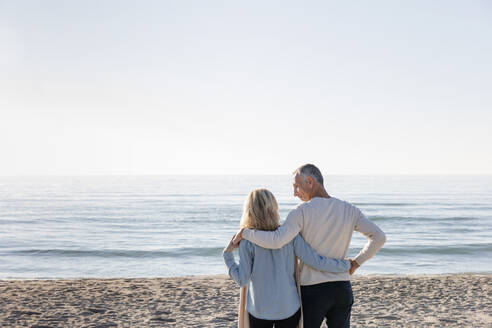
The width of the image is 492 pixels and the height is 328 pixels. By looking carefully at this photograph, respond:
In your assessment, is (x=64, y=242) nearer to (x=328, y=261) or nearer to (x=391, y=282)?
(x=391, y=282)

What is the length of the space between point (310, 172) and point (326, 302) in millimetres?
839

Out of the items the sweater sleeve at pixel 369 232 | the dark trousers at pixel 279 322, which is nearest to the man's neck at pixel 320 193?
the sweater sleeve at pixel 369 232

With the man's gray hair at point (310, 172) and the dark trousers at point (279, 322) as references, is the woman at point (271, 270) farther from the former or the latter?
the man's gray hair at point (310, 172)

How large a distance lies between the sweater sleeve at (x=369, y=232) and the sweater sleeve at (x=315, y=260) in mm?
261

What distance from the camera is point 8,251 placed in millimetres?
15258

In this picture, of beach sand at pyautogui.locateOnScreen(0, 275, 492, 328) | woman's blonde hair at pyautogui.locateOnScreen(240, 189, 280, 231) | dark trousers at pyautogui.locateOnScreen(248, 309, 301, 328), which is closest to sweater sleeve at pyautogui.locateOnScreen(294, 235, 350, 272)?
woman's blonde hair at pyautogui.locateOnScreen(240, 189, 280, 231)

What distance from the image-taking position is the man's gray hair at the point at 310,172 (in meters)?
2.89

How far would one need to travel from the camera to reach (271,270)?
282cm

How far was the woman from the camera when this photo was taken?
2.79 meters

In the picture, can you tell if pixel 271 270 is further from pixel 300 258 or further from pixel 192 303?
pixel 192 303

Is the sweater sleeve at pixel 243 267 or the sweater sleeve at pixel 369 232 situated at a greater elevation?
the sweater sleeve at pixel 369 232

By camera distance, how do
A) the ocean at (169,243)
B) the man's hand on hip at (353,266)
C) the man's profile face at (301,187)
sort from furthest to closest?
the ocean at (169,243) < the man's hand on hip at (353,266) < the man's profile face at (301,187)

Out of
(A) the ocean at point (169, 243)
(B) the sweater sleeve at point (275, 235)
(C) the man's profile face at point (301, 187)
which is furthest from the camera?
(A) the ocean at point (169, 243)

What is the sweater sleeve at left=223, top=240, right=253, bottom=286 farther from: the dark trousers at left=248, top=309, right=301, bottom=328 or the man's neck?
the man's neck
